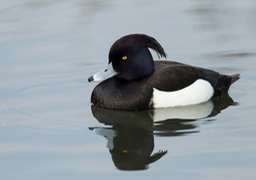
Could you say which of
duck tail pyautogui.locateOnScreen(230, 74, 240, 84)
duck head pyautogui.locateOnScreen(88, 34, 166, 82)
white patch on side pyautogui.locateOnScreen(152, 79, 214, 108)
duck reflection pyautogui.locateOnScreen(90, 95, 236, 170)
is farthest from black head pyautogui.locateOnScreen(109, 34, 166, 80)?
duck tail pyautogui.locateOnScreen(230, 74, 240, 84)

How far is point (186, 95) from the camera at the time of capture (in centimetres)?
1052

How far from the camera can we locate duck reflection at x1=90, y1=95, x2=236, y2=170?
8.67 metres

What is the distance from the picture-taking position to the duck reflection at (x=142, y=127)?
28.5 feet

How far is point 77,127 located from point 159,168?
1622 mm

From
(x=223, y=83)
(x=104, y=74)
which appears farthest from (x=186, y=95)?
(x=104, y=74)

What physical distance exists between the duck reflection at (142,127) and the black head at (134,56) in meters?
0.48

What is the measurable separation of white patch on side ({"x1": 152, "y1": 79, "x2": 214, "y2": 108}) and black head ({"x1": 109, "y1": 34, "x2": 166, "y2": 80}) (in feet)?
1.03

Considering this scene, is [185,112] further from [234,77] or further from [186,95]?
[234,77]

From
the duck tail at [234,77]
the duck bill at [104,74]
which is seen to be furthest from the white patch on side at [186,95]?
the duck bill at [104,74]

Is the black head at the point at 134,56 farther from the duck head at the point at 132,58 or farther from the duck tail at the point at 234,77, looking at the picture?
the duck tail at the point at 234,77

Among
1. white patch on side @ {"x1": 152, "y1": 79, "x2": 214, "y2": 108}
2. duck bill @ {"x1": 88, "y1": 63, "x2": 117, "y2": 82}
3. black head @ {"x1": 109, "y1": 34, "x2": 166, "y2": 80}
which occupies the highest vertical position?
black head @ {"x1": 109, "y1": 34, "x2": 166, "y2": 80}

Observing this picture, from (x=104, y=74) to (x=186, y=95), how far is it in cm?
94

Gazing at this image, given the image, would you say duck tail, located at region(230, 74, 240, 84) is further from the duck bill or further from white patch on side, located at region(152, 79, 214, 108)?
the duck bill

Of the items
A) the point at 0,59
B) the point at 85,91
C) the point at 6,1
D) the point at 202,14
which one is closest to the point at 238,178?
the point at 85,91
